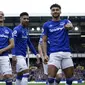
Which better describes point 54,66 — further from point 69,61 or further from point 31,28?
point 31,28

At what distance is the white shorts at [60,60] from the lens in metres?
7.60

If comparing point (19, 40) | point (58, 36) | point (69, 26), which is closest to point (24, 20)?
point (19, 40)

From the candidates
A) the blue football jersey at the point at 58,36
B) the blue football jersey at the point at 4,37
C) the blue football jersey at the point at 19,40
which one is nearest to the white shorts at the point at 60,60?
the blue football jersey at the point at 58,36

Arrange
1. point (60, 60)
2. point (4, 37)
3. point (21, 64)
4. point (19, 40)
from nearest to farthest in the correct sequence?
point (60, 60), point (4, 37), point (21, 64), point (19, 40)

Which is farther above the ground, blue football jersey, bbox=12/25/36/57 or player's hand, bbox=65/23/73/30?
player's hand, bbox=65/23/73/30

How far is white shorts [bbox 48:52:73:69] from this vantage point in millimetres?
7597

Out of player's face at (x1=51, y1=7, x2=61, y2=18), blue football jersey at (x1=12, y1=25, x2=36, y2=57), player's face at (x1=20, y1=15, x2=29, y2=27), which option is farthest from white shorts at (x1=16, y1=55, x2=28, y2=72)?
player's face at (x1=51, y1=7, x2=61, y2=18)

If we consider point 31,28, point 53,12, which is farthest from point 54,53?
point 31,28

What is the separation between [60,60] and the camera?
768 centimetres

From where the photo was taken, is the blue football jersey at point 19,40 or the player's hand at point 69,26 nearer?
the player's hand at point 69,26

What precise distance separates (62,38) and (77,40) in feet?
123

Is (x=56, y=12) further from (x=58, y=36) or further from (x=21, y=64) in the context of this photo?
(x=21, y=64)

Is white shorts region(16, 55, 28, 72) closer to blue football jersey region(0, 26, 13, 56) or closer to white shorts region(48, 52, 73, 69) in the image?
blue football jersey region(0, 26, 13, 56)

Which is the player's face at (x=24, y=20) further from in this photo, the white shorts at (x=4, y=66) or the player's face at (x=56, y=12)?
the player's face at (x=56, y=12)
